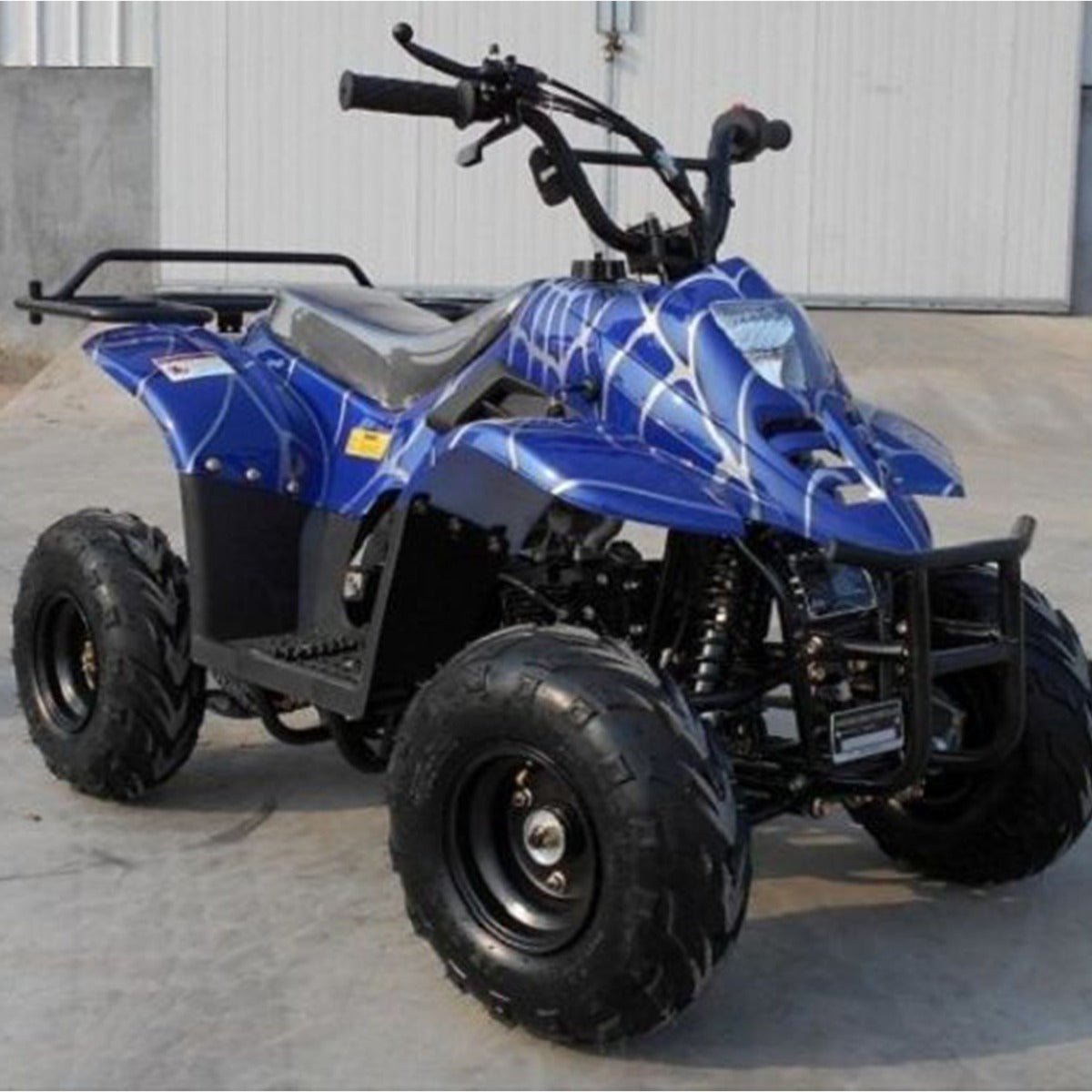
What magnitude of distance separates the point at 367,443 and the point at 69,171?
455 inches

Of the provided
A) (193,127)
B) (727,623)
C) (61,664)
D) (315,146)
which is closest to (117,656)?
(61,664)

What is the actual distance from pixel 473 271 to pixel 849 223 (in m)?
2.64

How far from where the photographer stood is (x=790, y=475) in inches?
159

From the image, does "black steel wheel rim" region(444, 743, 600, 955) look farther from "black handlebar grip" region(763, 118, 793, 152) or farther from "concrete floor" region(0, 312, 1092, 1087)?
"black handlebar grip" region(763, 118, 793, 152)

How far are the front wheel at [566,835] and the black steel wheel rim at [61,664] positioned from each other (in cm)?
178

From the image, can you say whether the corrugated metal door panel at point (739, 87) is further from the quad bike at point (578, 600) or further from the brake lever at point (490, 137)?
the brake lever at point (490, 137)

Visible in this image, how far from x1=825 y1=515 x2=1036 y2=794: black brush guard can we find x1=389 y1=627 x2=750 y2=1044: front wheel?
0.41m

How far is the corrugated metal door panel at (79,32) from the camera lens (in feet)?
51.0

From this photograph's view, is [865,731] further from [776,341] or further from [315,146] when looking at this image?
[315,146]

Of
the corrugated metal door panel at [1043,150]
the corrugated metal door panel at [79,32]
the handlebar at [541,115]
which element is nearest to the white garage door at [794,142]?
the corrugated metal door panel at [1043,150]

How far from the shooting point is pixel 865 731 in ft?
13.3

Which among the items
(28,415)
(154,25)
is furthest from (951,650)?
(154,25)

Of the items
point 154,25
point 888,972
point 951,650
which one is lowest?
point 888,972

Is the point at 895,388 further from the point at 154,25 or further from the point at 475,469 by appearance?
the point at 475,469
